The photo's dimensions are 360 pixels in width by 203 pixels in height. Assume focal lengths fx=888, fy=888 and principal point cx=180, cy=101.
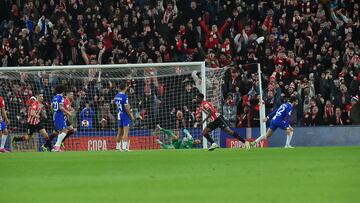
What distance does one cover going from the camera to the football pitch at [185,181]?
10562 mm

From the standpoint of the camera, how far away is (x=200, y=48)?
3328 centimetres

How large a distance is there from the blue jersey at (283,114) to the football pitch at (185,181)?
927 cm

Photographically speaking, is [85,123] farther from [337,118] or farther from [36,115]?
[337,118]

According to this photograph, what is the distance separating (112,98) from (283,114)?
645cm

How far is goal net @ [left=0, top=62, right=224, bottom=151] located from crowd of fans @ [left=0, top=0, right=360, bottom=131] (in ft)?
0.17

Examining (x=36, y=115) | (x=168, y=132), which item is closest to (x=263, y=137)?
(x=168, y=132)

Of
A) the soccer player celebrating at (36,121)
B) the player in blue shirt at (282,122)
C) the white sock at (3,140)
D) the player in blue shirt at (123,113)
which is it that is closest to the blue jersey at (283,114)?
the player in blue shirt at (282,122)

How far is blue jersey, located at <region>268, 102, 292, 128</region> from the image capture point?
1105 inches

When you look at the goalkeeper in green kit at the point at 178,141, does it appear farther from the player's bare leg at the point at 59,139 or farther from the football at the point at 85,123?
the player's bare leg at the point at 59,139

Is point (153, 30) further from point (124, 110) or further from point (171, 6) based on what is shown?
point (124, 110)

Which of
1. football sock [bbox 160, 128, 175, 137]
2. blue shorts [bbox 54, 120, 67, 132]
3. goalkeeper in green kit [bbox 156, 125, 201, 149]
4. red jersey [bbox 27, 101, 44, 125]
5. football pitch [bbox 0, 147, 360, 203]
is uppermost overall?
red jersey [bbox 27, 101, 44, 125]

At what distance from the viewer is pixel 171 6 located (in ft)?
115

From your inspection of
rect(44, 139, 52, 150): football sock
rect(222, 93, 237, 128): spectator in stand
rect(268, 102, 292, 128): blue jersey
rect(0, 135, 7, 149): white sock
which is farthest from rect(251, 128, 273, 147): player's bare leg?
rect(0, 135, 7, 149): white sock

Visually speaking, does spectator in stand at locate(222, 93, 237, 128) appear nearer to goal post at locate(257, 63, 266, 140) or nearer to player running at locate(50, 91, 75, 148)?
goal post at locate(257, 63, 266, 140)
